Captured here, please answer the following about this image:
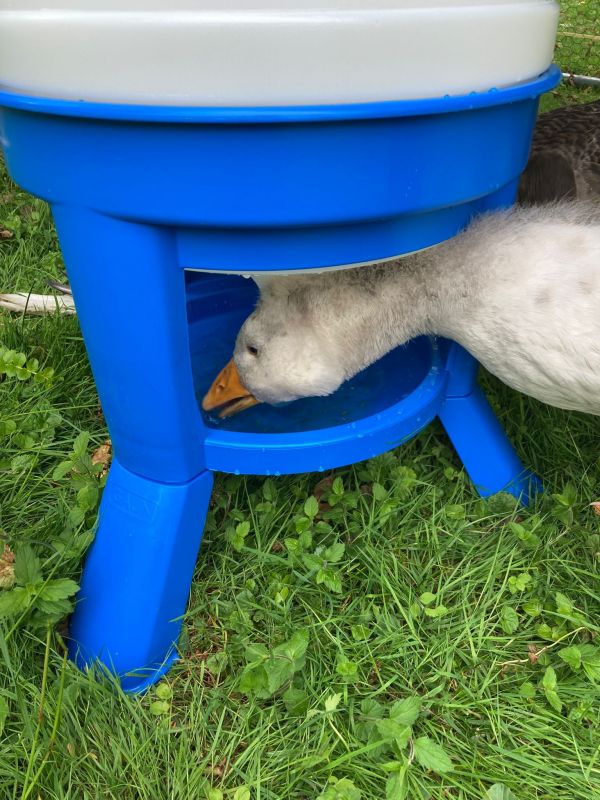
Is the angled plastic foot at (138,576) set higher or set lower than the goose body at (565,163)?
lower

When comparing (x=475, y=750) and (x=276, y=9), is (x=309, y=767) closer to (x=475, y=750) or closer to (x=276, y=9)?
(x=475, y=750)

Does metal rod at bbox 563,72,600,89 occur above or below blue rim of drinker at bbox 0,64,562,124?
below

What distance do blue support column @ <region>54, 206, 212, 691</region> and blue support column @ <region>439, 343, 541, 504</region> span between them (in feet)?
1.93

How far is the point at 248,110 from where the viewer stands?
761 mm

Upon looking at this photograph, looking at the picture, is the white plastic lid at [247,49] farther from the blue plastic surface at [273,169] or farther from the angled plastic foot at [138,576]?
the angled plastic foot at [138,576]

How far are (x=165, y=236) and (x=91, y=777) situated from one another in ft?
2.69

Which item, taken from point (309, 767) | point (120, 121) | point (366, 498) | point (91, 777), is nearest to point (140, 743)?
point (91, 777)

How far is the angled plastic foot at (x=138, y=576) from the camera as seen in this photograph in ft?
3.87

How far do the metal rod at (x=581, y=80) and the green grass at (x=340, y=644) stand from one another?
315 centimetres

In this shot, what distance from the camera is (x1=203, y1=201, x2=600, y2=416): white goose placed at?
1146mm

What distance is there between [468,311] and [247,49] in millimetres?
649

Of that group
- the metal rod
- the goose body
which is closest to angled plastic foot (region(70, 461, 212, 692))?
the goose body

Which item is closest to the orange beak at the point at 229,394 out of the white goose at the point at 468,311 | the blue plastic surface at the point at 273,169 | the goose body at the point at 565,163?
the white goose at the point at 468,311

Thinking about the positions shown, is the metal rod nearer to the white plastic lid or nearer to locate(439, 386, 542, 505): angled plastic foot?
locate(439, 386, 542, 505): angled plastic foot
